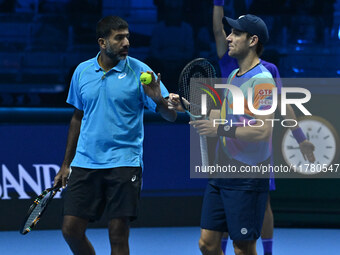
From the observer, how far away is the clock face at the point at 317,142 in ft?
24.9

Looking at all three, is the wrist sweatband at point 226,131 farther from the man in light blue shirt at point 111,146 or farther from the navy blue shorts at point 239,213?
the man in light blue shirt at point 111,146

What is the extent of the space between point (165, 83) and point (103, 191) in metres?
3.01

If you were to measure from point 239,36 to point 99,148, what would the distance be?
3.58 ft

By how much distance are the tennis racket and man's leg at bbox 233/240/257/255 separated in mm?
531

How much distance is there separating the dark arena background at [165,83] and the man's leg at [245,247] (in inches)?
120

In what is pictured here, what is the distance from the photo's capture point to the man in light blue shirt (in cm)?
459

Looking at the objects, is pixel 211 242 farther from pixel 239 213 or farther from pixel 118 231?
pixel 118 231

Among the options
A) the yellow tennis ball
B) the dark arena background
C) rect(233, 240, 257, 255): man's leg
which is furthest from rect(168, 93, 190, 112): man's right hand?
the dark arena background

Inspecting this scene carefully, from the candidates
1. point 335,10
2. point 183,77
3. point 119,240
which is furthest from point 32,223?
point 335,10

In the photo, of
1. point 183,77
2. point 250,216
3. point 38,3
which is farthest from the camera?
point 38,3

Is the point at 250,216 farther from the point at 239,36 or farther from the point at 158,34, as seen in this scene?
the point at 158,34

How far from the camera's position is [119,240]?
453 cm

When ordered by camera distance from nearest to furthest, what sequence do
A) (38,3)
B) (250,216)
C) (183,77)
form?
1. (250,216)
2. (183,77)
3. (38,3)

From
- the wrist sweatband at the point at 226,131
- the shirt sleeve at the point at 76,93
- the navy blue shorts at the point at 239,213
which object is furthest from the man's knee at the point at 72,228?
the wrist sweatband at the point at 226,131
